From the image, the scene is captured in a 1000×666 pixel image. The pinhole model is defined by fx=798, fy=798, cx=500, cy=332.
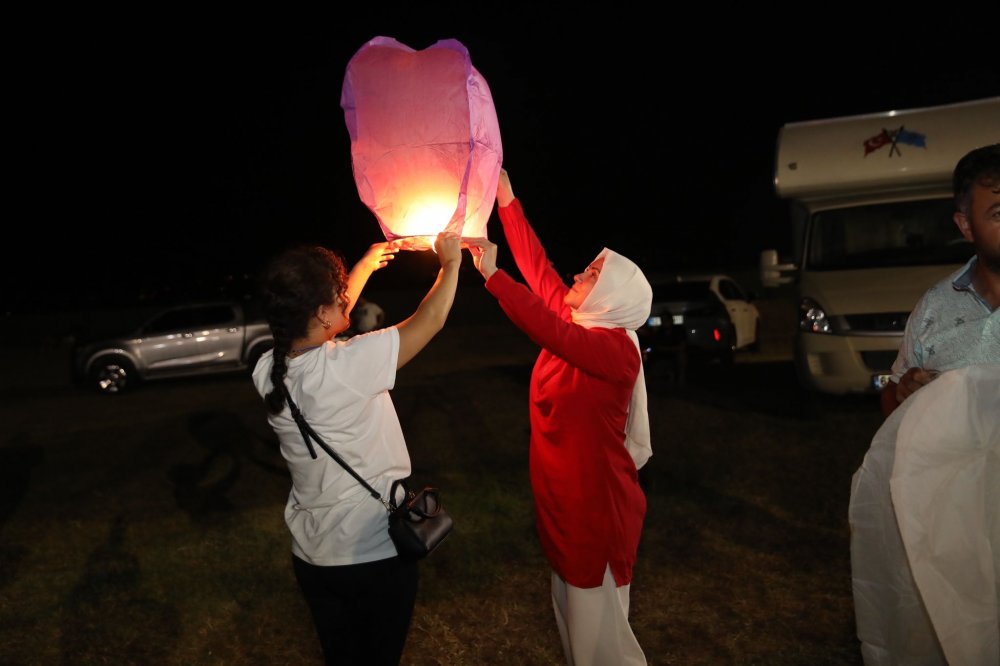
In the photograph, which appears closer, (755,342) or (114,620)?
(114,620)

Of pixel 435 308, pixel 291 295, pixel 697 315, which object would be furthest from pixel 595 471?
pixel 697 315

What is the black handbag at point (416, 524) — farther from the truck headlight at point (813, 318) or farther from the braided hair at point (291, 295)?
the truck headlight at point (813, 318)

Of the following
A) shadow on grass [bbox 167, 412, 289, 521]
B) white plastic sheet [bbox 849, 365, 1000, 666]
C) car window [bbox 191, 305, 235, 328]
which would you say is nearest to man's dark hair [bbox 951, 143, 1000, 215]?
white plastic sheet [bbox 849, 365, 1000, 666]

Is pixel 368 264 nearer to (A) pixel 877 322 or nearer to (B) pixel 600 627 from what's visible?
(B) pixel 600 627

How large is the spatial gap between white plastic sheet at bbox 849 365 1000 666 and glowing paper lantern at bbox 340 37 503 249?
1547 millimetres

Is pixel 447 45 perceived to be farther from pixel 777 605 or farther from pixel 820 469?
pixel 820 469

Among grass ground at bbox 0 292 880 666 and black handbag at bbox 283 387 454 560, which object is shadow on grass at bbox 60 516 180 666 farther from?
black handbag at bbox 283 387 454 560

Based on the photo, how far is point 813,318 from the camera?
801 centimetres

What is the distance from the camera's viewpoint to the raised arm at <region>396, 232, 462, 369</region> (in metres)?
2.39

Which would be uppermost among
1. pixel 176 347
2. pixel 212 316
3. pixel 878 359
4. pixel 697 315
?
pixel 878 359

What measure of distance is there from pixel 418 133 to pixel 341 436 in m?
0.99

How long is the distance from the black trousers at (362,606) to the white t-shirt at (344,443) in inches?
1.7

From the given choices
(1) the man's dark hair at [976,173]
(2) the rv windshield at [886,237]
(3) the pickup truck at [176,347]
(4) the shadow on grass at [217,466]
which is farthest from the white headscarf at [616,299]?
(3) the pickup truck at [176,347]

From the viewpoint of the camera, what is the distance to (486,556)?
5.05 m
